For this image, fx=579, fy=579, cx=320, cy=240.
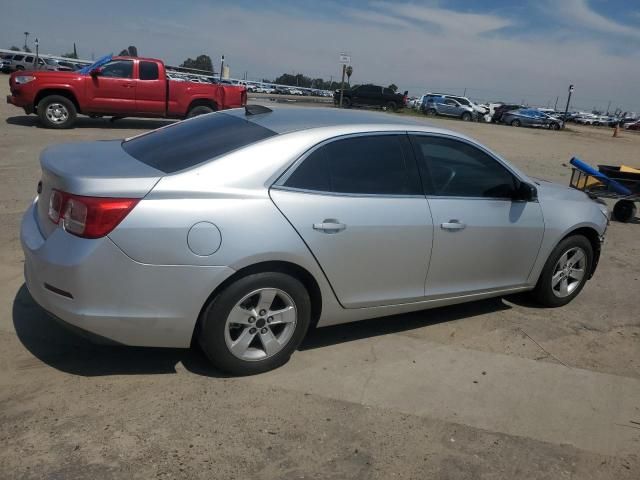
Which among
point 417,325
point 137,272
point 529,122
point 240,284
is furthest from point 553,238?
point 529,122

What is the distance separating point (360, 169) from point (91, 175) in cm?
164

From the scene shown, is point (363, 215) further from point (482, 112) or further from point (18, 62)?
point (18, 62)

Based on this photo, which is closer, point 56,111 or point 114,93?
point 56,111

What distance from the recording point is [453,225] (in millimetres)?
4066

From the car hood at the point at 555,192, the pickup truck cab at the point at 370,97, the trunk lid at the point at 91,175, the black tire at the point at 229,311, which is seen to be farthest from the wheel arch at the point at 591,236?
the pickup truck cab at the point at 370,97

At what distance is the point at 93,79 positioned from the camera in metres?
13.5

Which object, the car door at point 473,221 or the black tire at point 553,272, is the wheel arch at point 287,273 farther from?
the black tire at point 553,272

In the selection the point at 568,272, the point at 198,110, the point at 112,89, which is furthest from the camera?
the point at 198,110

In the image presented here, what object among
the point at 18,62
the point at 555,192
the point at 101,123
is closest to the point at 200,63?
the point at 18,62

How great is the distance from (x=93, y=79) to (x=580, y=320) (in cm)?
1226

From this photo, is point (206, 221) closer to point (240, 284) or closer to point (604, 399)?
point (240, 284)

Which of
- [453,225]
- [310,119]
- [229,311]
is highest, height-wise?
[310,119]

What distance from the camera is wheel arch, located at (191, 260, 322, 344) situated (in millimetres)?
3227

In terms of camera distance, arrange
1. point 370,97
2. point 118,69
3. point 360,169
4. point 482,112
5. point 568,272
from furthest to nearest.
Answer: point 482,112, point 370,97, point 118,69, point 568,272, point 360,169
